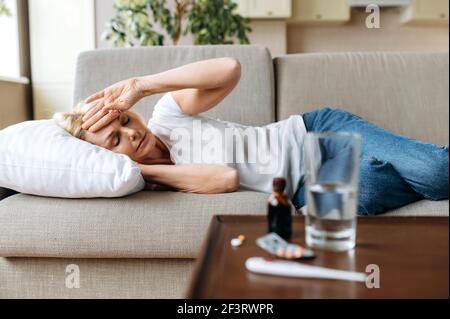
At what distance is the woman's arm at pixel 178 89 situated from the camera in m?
1.58

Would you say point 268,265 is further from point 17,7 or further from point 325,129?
point 17,7

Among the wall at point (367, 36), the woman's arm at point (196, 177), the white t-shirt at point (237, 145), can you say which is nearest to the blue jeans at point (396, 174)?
the white t-shirt at point (237, 145)

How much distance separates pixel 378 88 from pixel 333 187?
1.29 metres

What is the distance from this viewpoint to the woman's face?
1.59 m

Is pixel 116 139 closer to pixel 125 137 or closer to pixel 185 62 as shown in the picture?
pixel 125 137

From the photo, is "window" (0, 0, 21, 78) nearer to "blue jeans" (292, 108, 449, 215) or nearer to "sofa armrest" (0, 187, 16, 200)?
"sofa armrest" (0, 187, 16, 200)

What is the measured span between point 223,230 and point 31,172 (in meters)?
0.77

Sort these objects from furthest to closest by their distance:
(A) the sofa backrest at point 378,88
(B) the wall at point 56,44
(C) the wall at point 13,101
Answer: (B) the wall at point 56,44 → (C) the wall at point 13,101 → (A) the sofa backrest at point 378,88

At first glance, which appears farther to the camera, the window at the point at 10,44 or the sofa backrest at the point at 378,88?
the window at the point at 10,44

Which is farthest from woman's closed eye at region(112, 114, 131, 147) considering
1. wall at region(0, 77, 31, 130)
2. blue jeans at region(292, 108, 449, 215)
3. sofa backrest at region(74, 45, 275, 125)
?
wall at region(0, 77, 31, 130)

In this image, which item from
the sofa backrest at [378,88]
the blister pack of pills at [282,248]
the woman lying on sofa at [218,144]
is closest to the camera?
the blister pack of pills at [282,248]

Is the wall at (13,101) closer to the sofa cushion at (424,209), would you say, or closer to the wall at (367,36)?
the sofa cushion at (424,209)

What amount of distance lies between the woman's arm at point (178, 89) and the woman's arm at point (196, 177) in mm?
194

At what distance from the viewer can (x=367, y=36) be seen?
504 centimetres
